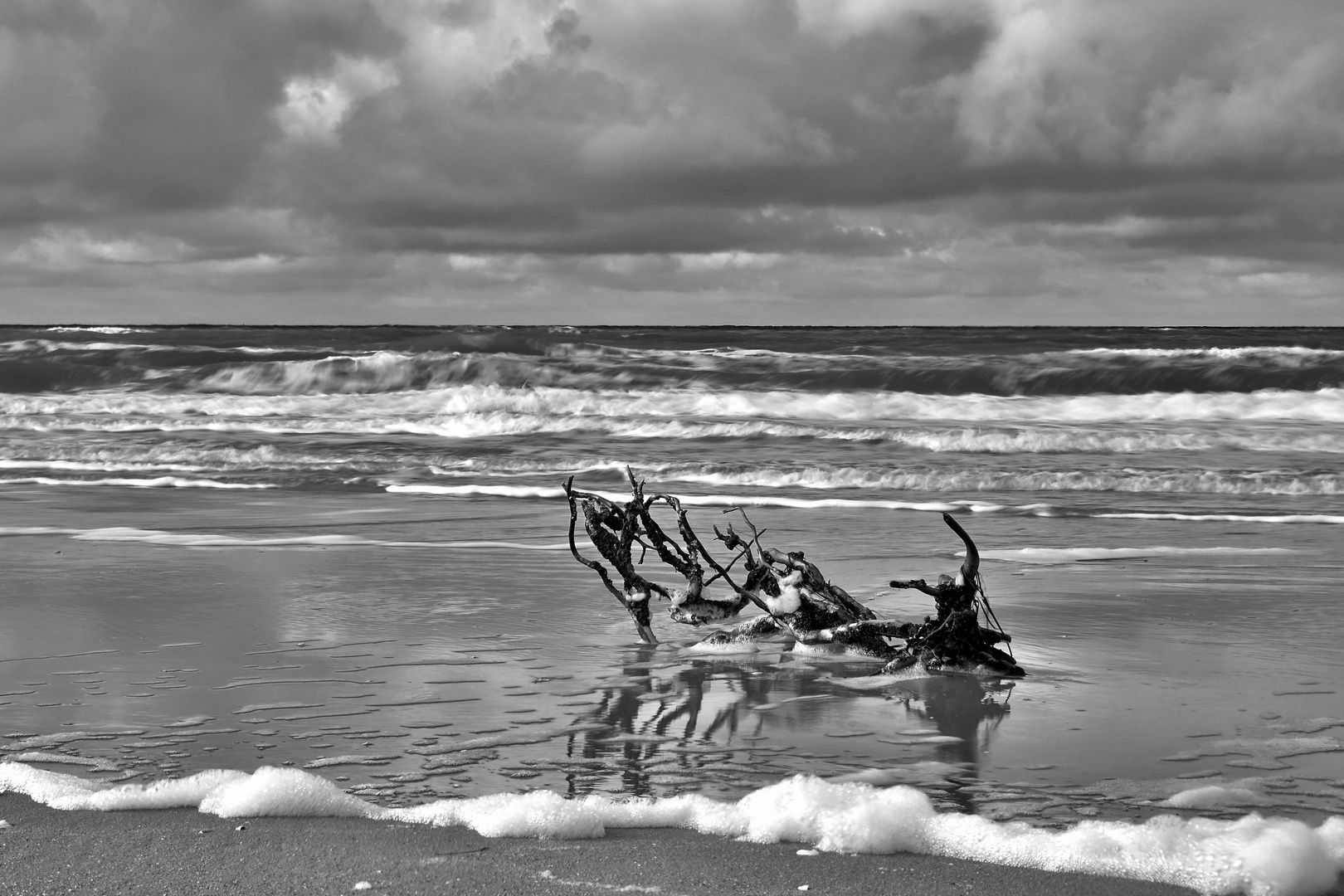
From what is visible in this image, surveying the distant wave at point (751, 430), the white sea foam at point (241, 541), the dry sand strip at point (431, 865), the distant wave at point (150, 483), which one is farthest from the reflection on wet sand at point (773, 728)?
the distant wave at point (751, 430)

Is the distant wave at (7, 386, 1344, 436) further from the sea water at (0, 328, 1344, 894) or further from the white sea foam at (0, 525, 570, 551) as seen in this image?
the white sea foam at (0, 525, 570, 551)

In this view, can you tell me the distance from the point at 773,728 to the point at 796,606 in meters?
1.09

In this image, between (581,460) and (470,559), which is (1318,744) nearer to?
(470,559)

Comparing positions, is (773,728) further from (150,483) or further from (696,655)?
(150,483)

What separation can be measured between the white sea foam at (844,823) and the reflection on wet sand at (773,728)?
8.2 inches

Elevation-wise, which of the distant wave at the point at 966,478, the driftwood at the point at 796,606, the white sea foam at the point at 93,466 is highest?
the driftwood at the point at 796,606

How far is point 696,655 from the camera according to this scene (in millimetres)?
5258

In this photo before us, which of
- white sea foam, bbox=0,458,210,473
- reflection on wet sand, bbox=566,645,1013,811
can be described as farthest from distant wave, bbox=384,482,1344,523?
reflection on wet sand, bbox=566,645,1013,811

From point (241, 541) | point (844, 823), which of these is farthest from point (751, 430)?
point (844, 823)

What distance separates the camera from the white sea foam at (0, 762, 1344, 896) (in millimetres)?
2949

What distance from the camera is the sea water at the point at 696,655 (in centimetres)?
338

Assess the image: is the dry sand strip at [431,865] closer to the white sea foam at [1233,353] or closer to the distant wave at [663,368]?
the distant wave at [663,368]

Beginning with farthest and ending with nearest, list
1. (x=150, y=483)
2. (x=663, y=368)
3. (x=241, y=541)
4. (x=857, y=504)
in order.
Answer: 1. (x=663, y=368)
2. (x=150, y=483)
3. (x=857, y=504)
4. (x=241, y=541)

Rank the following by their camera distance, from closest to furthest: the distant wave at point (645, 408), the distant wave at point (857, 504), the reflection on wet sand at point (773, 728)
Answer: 1. the reflection on wet sand at point (773, 728)
2. the distant wave at point (857, 504)
3. the distant wave at point (645, 408)
